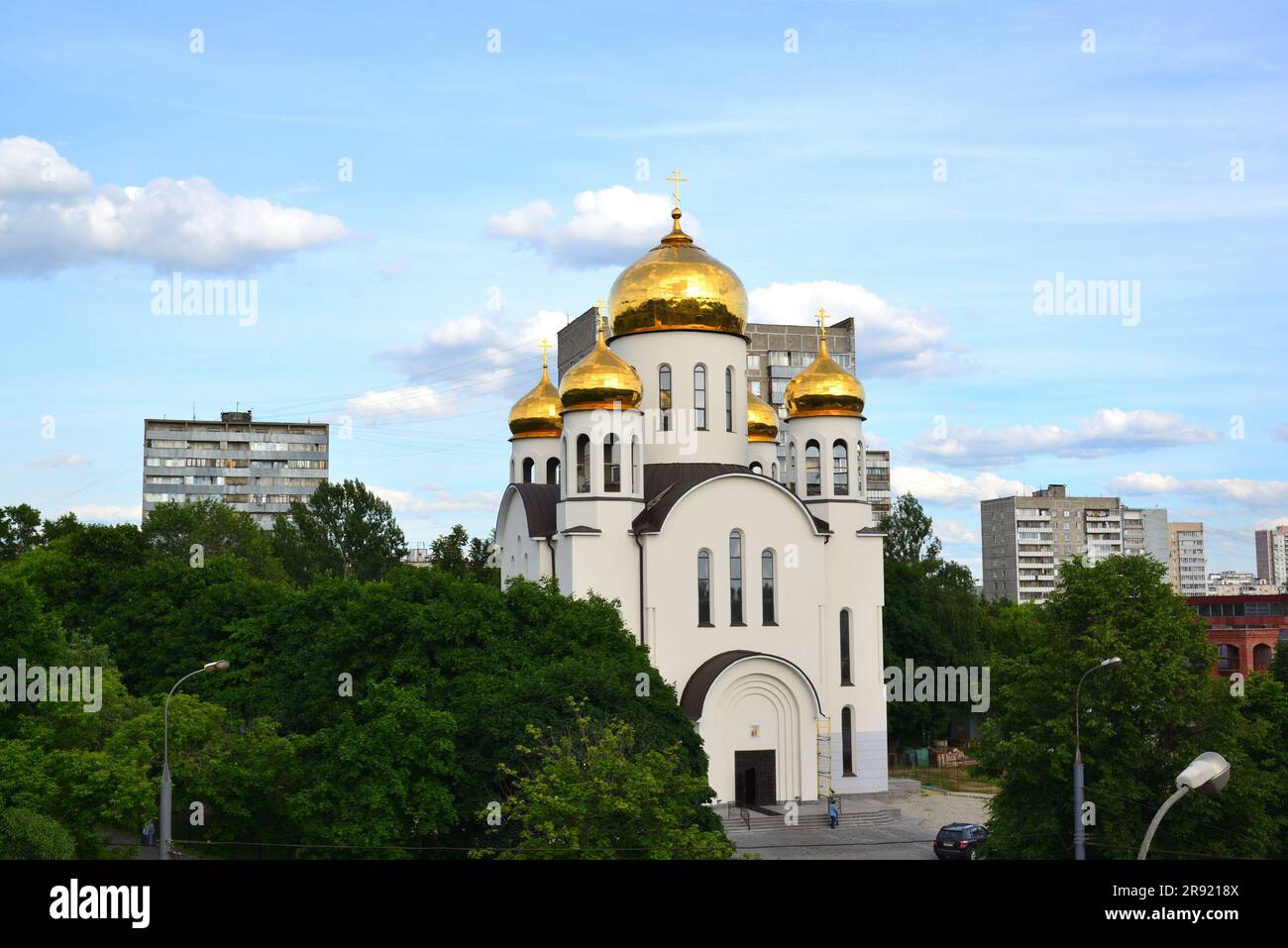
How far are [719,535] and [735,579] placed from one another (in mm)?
1234

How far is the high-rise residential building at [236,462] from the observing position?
95562 millimetres

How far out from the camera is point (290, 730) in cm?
2933

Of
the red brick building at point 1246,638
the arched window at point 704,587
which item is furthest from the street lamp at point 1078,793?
the red brick building at point 1246,638

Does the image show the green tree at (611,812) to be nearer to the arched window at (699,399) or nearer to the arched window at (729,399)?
the arched window at (699,399)

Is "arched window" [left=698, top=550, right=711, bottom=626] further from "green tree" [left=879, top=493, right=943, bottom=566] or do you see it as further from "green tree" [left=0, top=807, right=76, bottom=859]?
"green tree" [left=879, top=493, right=943, bottom=566]

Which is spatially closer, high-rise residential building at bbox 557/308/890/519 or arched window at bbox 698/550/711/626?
arched window at bbox 698/550/711/626

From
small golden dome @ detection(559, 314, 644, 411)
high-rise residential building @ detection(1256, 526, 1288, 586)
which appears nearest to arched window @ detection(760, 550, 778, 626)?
small golden dome @ detection(559, 314, 644, 411)

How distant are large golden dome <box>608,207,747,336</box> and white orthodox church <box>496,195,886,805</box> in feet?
0.15

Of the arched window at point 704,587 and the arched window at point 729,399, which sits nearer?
the arched window at point 704,587

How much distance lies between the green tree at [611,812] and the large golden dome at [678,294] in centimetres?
1760

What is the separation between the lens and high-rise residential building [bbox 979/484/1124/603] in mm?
129250

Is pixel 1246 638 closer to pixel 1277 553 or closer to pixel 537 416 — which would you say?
pixel 537 416

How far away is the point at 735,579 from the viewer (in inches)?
1366
